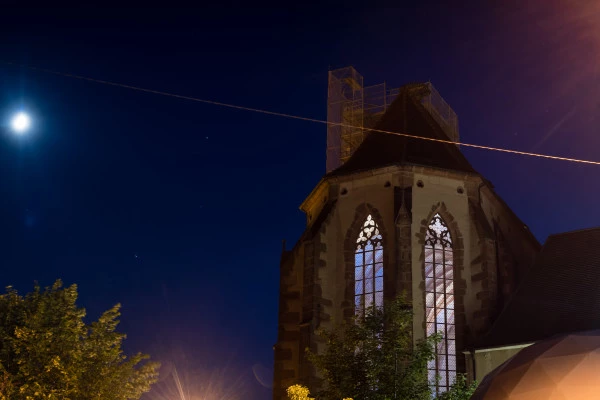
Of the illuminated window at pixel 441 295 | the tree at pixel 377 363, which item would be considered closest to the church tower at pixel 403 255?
the illuminated window at pixel 441 295

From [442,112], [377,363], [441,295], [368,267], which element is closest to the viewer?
[377,363]

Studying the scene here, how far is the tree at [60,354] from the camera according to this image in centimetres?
2066

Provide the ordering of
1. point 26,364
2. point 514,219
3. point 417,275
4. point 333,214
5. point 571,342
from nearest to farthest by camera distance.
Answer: point 571,342, point 26,364, point 417,275, point 333,214, point 514,219

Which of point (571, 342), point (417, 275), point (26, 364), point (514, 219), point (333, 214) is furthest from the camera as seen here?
point (514, 219)

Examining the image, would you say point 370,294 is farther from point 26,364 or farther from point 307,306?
point 26,364

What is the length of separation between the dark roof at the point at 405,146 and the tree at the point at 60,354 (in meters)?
12.3

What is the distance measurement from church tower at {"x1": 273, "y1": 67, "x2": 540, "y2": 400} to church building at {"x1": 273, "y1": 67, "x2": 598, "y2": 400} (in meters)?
0.04

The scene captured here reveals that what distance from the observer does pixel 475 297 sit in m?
29.3

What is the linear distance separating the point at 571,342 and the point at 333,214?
17.4 metres

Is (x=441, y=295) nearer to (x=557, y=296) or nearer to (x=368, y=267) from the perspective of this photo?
(x=368, y=267)

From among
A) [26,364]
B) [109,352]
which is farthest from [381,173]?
[26,364]

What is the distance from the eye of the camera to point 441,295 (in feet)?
96.4

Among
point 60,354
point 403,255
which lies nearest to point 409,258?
point 403,255

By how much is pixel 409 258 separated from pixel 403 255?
Result: 237mm
